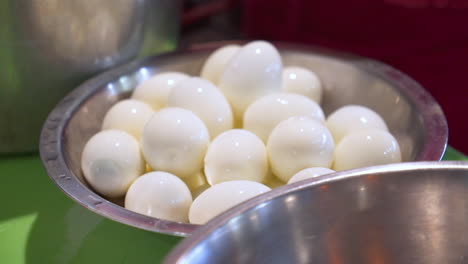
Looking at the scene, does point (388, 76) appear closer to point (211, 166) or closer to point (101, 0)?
point (211, 166)

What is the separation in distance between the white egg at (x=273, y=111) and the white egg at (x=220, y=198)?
122 millimetres

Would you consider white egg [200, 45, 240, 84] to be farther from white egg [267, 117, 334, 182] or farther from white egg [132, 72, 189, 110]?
white egg [267, 117, 334, 182]

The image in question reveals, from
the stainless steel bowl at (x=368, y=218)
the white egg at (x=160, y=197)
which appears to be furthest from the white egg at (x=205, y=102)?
the stainless steel bowl at (x=368, y=218)

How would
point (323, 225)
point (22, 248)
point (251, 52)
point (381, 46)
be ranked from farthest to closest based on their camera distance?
point (381, 46), point (251, 52), point (22, 248), point (323, 225)

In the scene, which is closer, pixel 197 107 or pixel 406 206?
pixel 406 206

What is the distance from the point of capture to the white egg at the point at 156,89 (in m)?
0.82

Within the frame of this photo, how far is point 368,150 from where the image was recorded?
27.1 inches

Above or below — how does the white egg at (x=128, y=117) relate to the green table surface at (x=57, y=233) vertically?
above

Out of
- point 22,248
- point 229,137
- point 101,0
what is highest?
point 101,0

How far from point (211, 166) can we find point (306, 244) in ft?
0.79

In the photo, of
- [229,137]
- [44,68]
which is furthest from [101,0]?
[229,137]

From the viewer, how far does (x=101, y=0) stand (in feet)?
2.64

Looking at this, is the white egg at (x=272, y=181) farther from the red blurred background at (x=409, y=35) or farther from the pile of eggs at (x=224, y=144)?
the red blurred background at (x=409, y=35)

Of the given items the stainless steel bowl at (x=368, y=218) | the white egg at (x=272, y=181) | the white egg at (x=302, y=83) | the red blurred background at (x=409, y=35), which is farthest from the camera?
the red blurred background at (x=409, y=35)
